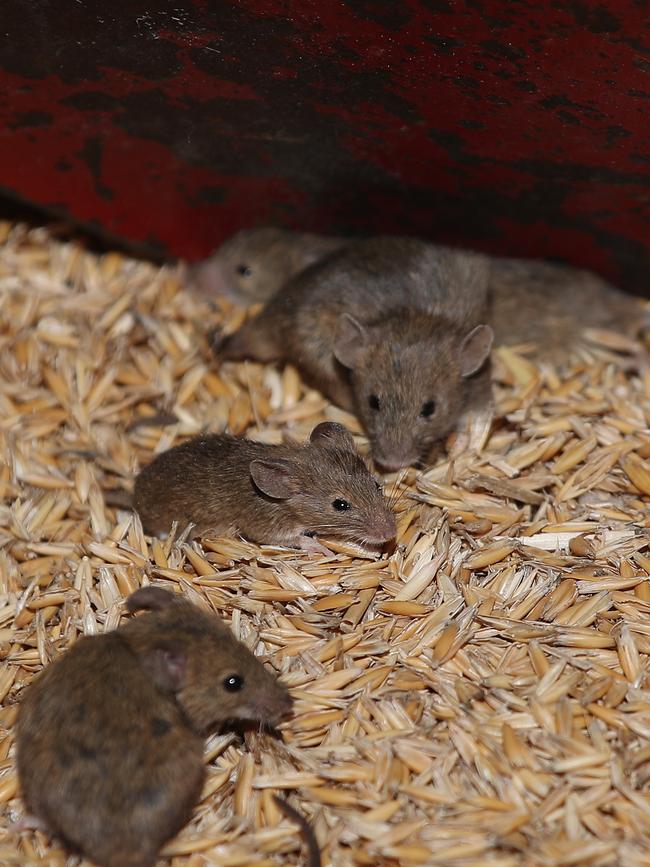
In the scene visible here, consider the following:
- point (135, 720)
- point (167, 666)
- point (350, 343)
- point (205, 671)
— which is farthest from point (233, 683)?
point (350, 343)

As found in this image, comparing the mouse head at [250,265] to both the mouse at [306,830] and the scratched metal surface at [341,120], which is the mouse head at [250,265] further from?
the mouse at [306,830]

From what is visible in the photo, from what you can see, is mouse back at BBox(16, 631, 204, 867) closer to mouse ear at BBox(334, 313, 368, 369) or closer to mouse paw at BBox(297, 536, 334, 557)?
mouse paw at BBox(297, 536, 334, 557)

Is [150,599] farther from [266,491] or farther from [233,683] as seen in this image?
[266,491]

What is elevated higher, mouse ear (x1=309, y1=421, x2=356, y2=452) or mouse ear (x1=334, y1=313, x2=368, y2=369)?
mouse ear (x1=334, y1=313, x2=368, y2=369)

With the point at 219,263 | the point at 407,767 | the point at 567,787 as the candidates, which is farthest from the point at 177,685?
the point at 219,263

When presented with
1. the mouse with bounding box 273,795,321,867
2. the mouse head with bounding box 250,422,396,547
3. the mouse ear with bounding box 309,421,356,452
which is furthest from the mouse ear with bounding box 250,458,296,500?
the mouse with bounding box 273,795,321,867

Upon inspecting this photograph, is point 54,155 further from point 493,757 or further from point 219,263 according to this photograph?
point 493,757

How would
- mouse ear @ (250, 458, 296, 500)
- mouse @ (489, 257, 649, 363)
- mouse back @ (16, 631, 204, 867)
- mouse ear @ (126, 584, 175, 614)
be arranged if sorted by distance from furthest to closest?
mouse @ (489, 257, 649, 363), mouse ear @ (250, 458, 296, 500), mouse ear @ (126, 584, 175, 614), mouse back @ (16, 631, 204, 867)

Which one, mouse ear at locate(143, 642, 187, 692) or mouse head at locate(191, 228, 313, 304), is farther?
mouse head at locate(191, 228, 313, 304)

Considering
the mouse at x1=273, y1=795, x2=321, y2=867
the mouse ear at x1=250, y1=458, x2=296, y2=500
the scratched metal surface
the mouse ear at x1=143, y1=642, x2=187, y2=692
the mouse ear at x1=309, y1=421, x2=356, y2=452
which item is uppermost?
the scratched metal surface
